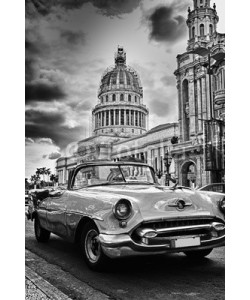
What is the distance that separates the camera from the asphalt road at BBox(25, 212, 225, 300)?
2.10m

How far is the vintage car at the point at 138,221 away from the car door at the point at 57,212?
0.02m

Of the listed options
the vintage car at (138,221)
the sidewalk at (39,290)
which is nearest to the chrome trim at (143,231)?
the vintage car at (138,221)

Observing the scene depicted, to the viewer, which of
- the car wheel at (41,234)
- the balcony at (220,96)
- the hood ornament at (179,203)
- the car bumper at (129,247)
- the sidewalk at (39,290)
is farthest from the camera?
the car wheel at (41,234)

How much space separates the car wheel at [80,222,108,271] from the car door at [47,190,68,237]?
39 cm

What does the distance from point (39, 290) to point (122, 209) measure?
0.78 metres

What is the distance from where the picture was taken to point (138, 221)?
2348 millimetres

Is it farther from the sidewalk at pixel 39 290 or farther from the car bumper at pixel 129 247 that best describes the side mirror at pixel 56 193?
the car bumper at pixel 129 247

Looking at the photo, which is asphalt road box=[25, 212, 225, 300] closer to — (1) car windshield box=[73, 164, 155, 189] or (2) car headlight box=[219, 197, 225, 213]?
(2) car headlight box=[219, 197, 225, 213]

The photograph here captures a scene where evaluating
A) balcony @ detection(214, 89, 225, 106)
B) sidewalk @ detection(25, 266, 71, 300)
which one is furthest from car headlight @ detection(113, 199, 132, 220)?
balcony @ detection(214, 89, 225, 106)

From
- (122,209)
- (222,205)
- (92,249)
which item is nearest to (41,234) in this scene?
(92,249)

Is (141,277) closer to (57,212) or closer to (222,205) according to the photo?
(222,205)

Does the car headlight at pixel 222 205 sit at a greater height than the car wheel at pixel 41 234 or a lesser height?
greater

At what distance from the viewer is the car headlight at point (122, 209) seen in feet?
7.86
